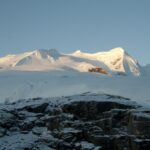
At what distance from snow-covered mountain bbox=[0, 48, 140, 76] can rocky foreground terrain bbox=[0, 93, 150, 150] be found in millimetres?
83913

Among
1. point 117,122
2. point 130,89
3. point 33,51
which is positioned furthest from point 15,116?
point 33,51

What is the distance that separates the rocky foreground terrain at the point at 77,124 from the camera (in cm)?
2508

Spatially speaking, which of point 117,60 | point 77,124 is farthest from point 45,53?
point 77,124

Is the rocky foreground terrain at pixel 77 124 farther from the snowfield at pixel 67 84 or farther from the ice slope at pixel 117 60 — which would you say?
the ice slope at pixel 117 60

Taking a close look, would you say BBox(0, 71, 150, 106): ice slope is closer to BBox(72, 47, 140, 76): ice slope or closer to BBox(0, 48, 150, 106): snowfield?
BBox(0, 48, 150, 106): snowfield

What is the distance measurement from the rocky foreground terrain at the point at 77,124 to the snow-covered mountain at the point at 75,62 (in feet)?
275

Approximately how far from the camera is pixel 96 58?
545 feet

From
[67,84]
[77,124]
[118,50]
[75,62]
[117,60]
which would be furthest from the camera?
[118,50]

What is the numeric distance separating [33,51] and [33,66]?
2942cm

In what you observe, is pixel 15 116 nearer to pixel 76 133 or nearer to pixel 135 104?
pixel 76 133

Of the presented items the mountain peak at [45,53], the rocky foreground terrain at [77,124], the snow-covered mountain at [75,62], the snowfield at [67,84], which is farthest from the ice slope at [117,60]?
the rocky foreground terrain at [77,124]

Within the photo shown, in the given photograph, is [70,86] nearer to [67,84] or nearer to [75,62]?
[67,84]

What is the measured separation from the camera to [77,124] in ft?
87.2

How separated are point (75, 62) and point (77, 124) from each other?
114m
